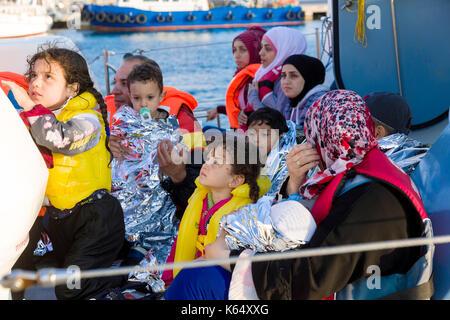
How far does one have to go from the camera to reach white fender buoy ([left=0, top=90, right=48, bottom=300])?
1597mm

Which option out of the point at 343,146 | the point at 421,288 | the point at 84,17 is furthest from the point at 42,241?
the point at 84,17

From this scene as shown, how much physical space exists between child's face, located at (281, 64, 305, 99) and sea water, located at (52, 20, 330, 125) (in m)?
1.35

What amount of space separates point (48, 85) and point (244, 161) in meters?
0.93

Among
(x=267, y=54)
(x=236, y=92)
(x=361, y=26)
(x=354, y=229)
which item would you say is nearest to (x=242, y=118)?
(x=236, y=92)

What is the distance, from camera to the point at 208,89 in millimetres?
11602

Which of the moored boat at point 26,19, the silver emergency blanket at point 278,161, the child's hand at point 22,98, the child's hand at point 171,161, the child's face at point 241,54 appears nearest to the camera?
the child's hand at point 22,98

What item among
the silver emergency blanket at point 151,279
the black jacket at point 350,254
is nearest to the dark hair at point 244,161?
the silver emergency blanket at point 151,279

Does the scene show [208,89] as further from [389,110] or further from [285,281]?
[285,281]

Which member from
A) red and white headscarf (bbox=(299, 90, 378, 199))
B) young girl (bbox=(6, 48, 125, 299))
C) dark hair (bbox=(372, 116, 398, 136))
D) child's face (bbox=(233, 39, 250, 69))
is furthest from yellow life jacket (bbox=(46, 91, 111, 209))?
child's face (bbox=(233, 39, 250, 69))

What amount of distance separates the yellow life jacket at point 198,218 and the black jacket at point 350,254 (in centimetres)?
65

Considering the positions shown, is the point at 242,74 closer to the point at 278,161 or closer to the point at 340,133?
the point at 278,161

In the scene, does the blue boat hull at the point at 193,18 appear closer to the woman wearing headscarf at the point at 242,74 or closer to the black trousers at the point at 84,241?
the woman wearing headscarf at the point at 242,74

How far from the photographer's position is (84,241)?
237 cm

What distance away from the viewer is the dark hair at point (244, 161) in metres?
2.42
